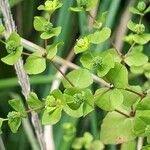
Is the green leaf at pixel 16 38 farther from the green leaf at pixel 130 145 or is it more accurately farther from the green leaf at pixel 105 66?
the green leaf at pixel 130 145

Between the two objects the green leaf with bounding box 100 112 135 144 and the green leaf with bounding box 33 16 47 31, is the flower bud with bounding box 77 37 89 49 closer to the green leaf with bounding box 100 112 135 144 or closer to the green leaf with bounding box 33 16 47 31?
the green leaf with bounding box 33 16 47 31

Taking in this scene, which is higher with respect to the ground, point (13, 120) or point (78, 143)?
point (13, 120)

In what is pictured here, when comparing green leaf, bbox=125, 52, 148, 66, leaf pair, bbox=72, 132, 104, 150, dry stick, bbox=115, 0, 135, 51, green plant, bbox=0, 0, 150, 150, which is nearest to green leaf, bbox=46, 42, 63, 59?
green plant, bbox=0, 0, 150, 150

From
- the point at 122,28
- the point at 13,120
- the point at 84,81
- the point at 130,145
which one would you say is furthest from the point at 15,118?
the point at 122,28

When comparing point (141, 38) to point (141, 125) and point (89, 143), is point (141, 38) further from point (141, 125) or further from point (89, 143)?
point (89, 143)

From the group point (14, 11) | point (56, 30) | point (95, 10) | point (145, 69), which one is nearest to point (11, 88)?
point (14, 11)

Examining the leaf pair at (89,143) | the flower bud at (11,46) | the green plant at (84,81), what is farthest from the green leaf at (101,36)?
the leaf pair at (89,143)

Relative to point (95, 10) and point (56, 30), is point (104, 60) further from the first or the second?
point (95, 10)
